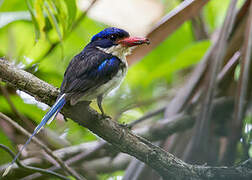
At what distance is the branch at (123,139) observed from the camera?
2.03 meters

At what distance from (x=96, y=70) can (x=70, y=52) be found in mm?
1265

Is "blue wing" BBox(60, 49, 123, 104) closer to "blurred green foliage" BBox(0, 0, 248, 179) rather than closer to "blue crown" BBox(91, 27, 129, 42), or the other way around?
"blue crown" BBox(91, 27, 129, 42)

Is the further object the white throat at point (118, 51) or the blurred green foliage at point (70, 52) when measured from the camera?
the blurred green foliage at point (70, 52)

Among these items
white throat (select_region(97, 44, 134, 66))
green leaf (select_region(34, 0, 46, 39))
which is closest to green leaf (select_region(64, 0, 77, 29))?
green leaf (select_region(34, 0, 46, 39))

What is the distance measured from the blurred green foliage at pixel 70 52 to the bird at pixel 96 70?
0.23 metres

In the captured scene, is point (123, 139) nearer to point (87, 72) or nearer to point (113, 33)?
point (87, 72)

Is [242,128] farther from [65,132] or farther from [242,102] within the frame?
[65,132]

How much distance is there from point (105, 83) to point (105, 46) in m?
0.32

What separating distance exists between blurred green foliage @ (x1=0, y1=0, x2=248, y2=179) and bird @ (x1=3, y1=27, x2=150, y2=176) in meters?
0.23

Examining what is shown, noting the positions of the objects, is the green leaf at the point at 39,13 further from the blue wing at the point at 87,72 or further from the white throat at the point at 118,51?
the white throat at the point at 118,51

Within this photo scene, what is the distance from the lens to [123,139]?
211cm

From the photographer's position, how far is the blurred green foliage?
267 cm

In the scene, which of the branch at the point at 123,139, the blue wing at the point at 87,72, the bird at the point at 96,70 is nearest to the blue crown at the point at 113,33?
the bird at the point at 96,70

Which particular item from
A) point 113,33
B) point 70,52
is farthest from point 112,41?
point 70,52
